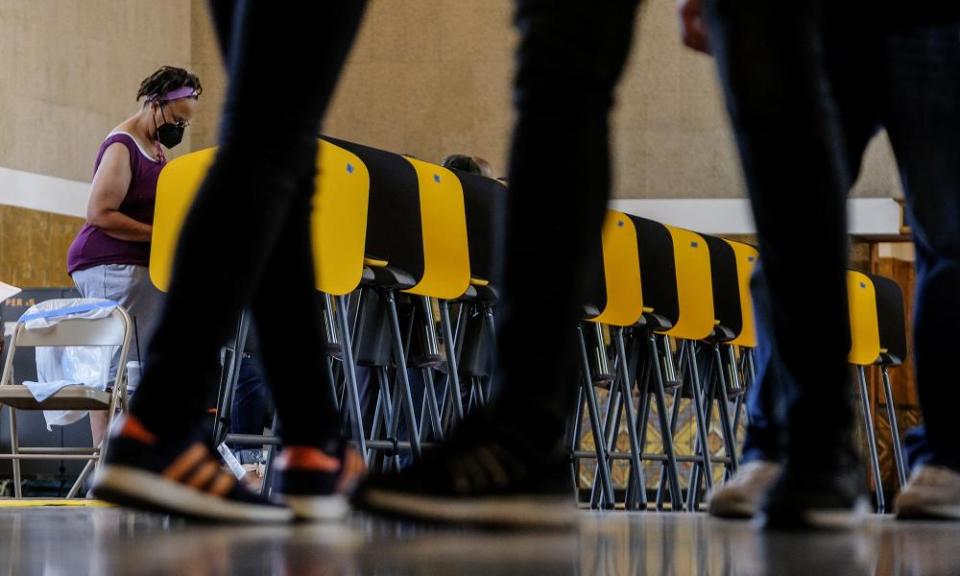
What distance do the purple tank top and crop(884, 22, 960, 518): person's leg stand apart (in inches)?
122

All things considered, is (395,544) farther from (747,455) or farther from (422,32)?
(422,32)

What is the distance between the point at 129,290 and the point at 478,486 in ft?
11.8

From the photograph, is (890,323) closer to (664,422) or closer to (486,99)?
(664,422)

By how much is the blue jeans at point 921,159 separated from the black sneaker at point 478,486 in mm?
602

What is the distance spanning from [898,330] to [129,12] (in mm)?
5646

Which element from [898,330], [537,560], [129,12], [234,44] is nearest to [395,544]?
[537,560]

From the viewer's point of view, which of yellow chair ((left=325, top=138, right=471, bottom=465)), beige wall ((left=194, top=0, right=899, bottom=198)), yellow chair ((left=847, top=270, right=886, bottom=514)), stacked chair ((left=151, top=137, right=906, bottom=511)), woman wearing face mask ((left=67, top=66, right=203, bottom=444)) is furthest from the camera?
beige wall ((left=194, top=0, right=899, bottom=198))

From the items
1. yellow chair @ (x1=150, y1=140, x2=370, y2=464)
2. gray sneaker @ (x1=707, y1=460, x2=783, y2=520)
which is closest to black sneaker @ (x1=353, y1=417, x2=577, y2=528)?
gray sneaker @ (x1=707, y1=460, x2=783, y2=520)

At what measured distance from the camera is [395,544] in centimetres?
103

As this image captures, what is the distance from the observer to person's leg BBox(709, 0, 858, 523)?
135 centimetres

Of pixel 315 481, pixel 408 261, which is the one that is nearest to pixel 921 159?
pixel 315 481

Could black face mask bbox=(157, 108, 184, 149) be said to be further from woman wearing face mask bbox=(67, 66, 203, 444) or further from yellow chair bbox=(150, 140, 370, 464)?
yellow chair bbox=(150, 140, 370, 464)

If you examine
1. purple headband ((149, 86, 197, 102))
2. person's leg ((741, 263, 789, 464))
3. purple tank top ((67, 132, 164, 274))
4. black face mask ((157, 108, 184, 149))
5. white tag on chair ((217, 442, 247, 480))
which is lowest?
white tag on chair ((217, 442, 247, 480))

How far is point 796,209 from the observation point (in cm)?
137
